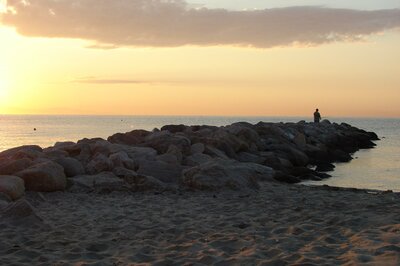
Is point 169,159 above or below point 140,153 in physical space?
below

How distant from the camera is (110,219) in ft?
28.0

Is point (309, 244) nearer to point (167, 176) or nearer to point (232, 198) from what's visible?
point (232, 198)

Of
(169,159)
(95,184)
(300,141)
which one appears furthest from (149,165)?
(300,141)

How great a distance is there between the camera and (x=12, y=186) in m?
9.83

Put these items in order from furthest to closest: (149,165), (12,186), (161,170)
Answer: (149,165) → (161,170) → (12,186)

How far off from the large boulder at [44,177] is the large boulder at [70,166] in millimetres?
1036

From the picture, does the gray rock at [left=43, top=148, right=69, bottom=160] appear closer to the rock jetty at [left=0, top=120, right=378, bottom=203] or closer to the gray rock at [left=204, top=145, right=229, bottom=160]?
the rock jetty at [left=0, top=120, right=378, bottom=203]

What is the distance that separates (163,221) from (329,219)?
2848mm

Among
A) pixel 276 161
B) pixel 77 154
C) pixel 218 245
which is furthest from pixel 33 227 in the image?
pixel 276 161

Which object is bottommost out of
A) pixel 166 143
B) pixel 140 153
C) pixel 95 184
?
pixel 95 184

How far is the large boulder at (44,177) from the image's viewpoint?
10.8 m

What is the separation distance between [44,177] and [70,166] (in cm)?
161

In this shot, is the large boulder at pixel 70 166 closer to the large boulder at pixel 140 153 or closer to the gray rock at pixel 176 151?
the large boulder at pixel 140 153

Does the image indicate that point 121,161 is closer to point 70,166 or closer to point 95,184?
point 70,166
